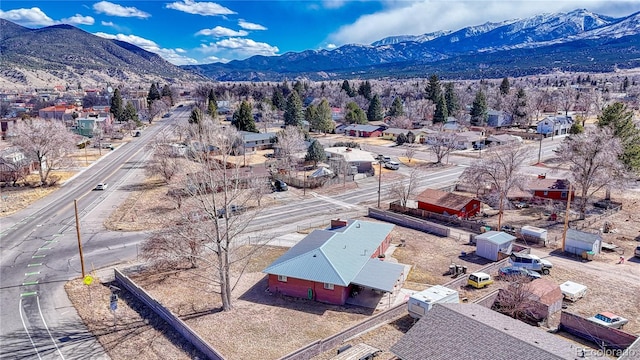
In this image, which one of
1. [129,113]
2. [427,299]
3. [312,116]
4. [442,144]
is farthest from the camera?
[129,113]

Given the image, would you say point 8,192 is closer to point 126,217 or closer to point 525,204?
point 126,217

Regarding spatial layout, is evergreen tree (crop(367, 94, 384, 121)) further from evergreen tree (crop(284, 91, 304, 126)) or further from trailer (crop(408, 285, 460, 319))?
trailer (crop(408, 285, 460, 319))

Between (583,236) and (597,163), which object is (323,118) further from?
(583,236)

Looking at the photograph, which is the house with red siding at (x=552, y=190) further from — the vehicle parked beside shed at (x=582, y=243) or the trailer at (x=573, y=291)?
the trailer at (x=573, y=291)

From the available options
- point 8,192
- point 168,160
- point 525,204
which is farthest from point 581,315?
point 8,192

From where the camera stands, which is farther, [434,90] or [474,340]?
[434,90]

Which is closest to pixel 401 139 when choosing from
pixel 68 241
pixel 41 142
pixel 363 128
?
pixel 363 128

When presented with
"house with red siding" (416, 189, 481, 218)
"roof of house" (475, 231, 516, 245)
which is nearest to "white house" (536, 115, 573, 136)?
"house with red siding" (416, 189, 481, 218)
